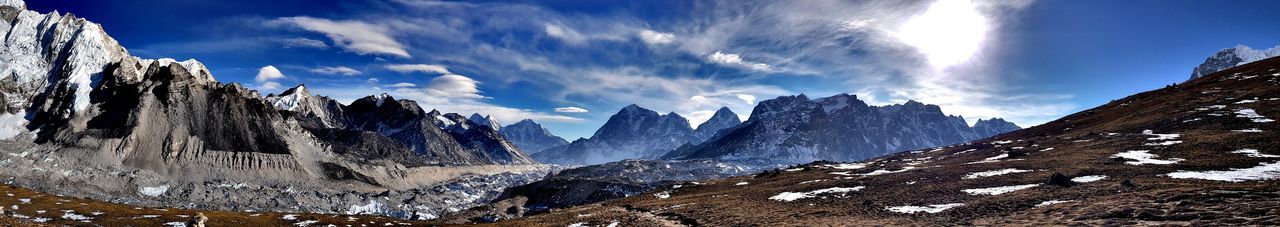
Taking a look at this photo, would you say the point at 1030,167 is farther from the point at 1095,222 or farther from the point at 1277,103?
the point at 1277,103

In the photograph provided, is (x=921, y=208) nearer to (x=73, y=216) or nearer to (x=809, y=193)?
(x=809, y=193)

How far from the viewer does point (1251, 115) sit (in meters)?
66.7

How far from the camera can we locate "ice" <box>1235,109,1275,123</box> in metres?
62.4

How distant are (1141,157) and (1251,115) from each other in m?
31.5

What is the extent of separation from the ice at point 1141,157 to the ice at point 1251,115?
2013cm

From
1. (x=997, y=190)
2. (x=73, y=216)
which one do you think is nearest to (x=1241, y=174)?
(x=997, y=190)

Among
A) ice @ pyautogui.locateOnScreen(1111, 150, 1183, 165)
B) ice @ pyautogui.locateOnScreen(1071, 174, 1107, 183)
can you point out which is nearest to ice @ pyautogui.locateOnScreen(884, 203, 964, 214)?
ice @ pyautogui.locateOnScreen(1071, 174, 1107, 183)

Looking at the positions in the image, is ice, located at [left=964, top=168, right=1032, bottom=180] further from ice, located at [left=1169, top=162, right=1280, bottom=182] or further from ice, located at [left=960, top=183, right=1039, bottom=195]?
ice, located at [left=1169, top=162, right=1280, bottom=182]

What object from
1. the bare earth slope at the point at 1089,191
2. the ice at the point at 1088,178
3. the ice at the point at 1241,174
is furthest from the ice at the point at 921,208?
the ice at the point at 1241,174

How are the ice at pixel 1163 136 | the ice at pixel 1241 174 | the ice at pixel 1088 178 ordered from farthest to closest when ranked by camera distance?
the ice at pixel 1163 136 → the ice at pixel 1088 178 → the ice at pixel 1241 174

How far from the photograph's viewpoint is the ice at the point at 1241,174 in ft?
104

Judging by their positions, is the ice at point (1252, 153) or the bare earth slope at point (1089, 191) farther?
the ice at point (1252, 153)

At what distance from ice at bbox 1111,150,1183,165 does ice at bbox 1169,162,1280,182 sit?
31.4ft

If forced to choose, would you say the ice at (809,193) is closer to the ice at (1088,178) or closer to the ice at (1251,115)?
the ice at (1088,178)
